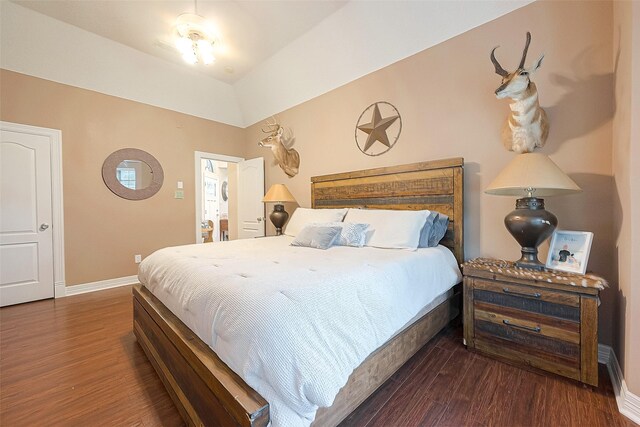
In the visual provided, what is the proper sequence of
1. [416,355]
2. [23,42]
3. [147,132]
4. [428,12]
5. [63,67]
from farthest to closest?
[147,132] < [63,67] < [23,42] < [428,12] < [416,355]

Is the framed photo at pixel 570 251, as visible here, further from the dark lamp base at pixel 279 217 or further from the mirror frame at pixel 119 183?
the mirror frame at pixel 119 183

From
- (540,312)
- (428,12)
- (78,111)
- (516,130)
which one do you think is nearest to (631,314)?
(540,312)

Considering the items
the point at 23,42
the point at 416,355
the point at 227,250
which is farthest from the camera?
the point at 23,42

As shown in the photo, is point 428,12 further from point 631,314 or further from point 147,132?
point 147,132

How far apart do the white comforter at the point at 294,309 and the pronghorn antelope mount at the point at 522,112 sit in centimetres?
125

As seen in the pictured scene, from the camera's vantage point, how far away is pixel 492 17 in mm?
2252

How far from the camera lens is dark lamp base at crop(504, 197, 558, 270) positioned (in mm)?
1731

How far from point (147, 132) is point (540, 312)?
5.16 metres

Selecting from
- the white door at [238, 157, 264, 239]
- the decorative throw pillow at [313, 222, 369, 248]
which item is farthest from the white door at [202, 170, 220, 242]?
the decorative throw pillow at [313, 222, 369, 248]

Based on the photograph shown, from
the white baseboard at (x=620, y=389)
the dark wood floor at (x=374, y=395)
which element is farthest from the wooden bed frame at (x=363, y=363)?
the white baseboard at (x=620, y=389)

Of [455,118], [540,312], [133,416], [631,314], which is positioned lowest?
[133,416]

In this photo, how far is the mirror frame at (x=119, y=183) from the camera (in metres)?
3.67

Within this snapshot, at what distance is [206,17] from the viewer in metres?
2.92

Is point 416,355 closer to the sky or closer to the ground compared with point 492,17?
closer to the ground
